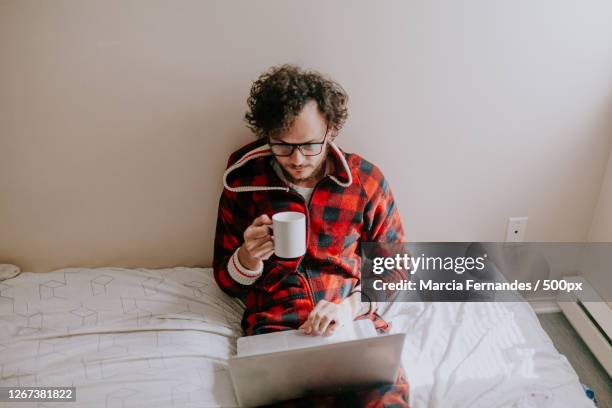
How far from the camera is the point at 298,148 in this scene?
1.06 meters

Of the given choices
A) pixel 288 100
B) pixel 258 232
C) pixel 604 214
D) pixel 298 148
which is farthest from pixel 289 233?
pixel 604 214

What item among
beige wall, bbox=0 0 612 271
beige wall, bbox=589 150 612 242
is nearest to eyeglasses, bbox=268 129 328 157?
beige wall, bbox=0 0 612 271

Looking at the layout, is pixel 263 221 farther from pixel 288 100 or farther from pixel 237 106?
pixel 237 106

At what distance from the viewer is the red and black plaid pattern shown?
3.95 ft

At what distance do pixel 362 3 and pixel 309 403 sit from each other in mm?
1061

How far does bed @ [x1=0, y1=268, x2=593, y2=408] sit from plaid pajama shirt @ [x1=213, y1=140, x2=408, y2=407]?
0.44 feet

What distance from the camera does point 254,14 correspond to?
1239 millimetres

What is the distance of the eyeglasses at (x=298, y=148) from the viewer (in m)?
1.07

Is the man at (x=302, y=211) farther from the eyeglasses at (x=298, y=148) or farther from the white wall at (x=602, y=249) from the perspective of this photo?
the white wall at (x=602, y=249)

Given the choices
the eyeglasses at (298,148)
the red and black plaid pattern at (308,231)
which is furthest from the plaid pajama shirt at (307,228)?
the eyeglasses at (298,148)

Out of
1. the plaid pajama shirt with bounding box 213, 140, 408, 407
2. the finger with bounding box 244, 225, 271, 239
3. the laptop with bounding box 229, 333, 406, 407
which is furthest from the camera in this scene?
the plaid pajama shirt with bounding box 213, 140, 408, 407

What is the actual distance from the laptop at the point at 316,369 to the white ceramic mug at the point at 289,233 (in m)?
0.21

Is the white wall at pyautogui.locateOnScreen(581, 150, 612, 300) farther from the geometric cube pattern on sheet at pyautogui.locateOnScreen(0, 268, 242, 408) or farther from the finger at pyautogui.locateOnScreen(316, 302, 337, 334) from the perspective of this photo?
the geometric cube pattern on sheet at pyautogui.locateOnScreen(0, 268, 242, 408)

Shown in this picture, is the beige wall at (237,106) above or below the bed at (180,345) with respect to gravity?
above
